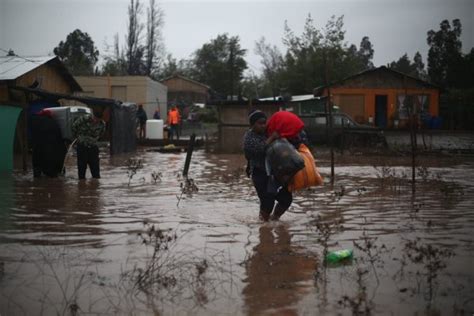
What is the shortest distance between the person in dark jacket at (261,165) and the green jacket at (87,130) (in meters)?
5.78

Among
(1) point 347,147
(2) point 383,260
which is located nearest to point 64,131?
(2) point 383,260

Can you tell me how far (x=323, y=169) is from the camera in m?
15.9

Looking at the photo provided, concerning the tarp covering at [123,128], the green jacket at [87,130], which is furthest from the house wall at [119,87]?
the green jacket at [87,130]

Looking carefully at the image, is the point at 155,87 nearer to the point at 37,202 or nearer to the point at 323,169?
the point at 323,169

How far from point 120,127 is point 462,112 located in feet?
64.7

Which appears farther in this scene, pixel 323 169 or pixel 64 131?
pixel 323 169

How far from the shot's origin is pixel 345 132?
2300cm

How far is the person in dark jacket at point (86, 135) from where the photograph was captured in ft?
40.9

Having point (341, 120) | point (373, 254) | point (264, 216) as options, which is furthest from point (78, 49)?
point (373, 254)

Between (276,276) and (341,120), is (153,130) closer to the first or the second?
(341,120)

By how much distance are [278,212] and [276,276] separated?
2532 mm

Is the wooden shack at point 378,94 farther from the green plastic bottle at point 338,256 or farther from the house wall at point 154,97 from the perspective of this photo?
the green plastic bottle at point 338,256

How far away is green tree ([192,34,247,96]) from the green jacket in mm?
49384

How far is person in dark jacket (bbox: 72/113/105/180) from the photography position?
491 inches
